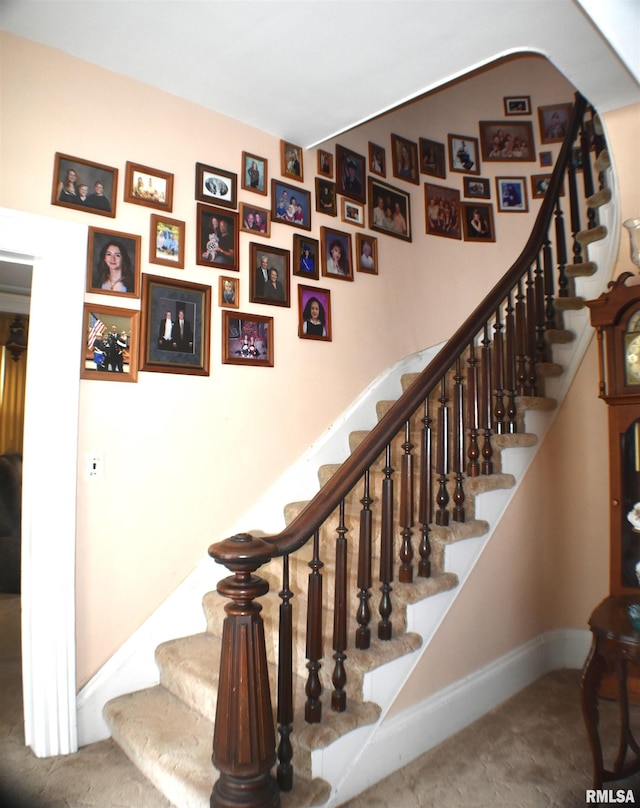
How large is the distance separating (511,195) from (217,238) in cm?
238

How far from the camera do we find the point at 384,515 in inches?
74.9

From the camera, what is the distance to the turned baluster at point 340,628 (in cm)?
174

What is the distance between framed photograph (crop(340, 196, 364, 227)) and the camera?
310cm

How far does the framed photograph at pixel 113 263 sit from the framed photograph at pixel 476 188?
8.18 ft

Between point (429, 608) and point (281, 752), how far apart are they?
776 millimetres

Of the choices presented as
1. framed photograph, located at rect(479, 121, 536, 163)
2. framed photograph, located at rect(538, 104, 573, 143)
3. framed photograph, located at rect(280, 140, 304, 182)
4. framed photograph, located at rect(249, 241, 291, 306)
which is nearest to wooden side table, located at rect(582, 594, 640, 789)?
framed photograph, located at rect(249, 241, 291, 306)

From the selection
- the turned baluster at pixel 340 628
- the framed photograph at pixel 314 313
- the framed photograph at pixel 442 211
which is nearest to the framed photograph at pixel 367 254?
the framed photograph at pixel 314 313

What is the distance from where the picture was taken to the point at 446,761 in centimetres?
196

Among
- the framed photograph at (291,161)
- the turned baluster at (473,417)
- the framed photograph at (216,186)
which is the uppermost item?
the framed photograph at (291,161)

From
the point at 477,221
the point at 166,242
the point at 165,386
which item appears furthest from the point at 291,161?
the point at 477,221

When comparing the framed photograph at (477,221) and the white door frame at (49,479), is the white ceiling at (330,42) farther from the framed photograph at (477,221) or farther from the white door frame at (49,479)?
the framed photograph at (477,221)

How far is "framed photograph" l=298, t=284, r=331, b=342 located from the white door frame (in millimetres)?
1147

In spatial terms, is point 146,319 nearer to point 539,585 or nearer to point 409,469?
point 409,469

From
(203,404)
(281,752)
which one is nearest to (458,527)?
(281,752)
